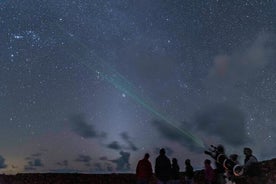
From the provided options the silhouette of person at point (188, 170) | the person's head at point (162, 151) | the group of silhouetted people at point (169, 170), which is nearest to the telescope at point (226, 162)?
the group of silhouetted people at point (169, 170)

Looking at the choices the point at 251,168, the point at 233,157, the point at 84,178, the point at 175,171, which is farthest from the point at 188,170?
the point at 84,178

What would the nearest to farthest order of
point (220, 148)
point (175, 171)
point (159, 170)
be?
point (220, 148) < point (159, 170) < point (175, 171)

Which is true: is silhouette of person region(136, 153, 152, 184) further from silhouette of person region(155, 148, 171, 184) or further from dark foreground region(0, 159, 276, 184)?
dark foreground region(0, 159, 276, 184)

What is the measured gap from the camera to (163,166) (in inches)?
688

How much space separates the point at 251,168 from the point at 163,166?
530 centimetres

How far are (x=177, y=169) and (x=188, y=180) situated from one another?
1912 millimetres

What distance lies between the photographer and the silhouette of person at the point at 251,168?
41.6 ft

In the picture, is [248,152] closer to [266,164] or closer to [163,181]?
[163,181]

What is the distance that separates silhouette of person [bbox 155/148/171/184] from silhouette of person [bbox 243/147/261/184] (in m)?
5.06

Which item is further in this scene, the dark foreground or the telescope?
the dark foreground

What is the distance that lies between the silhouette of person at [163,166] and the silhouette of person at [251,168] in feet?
16.6

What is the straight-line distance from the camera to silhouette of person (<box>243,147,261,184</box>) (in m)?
12.7

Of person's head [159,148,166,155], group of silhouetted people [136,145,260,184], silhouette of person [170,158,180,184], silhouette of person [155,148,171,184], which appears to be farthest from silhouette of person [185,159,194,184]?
person's head [159,148,166,155]

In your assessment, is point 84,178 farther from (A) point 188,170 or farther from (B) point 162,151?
(B) point 162,151
